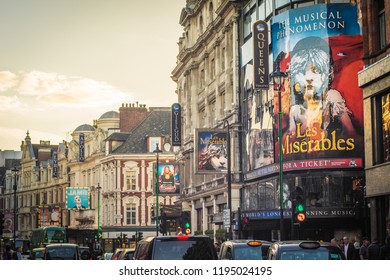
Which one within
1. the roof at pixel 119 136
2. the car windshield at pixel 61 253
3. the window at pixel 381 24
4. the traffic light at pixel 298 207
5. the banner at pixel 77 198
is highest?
the roof at pixel 119 136

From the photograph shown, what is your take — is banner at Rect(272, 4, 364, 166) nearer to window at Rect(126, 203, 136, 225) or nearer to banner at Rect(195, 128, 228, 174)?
banner at Rect(195, 128, 228, 174)

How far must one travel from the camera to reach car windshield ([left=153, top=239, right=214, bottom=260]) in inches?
632

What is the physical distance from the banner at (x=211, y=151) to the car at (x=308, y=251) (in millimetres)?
27341

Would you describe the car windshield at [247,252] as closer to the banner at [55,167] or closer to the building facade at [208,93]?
the building facade at [208,93]

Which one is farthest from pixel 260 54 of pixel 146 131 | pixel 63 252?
pixel 146 131

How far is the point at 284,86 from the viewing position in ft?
126

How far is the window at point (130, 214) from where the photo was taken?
75750 mm

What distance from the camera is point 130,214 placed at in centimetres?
7625

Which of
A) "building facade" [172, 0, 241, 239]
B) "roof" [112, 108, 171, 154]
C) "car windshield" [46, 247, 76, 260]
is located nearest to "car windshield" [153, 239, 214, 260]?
"car windshield" [46, 247, 76, 260]

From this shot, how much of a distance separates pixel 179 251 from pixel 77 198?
60124 mm

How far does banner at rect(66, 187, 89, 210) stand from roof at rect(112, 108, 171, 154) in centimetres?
420

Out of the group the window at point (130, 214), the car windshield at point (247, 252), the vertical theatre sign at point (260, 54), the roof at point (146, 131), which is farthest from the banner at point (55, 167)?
the car windshield at point (247, 252)
